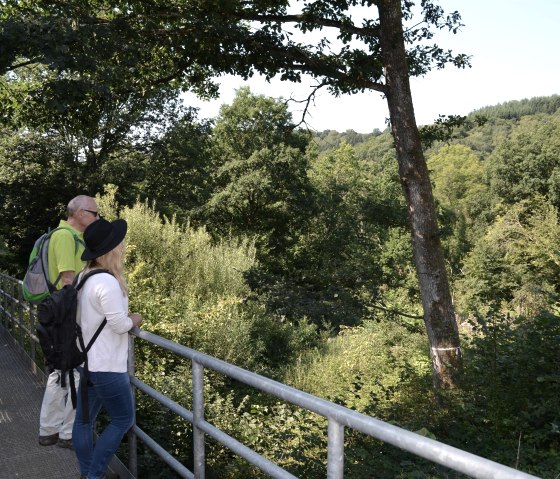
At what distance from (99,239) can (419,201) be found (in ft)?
21.7

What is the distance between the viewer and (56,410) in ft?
13.9

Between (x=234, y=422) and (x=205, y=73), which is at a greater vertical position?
(x=205, y=73)

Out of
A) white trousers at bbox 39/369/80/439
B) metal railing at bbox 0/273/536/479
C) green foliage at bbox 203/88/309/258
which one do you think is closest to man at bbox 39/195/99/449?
white trousers at bbox 39/369/80/439

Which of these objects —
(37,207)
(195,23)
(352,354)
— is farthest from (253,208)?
(195,23)

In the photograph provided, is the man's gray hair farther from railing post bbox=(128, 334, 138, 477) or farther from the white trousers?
the white trousers

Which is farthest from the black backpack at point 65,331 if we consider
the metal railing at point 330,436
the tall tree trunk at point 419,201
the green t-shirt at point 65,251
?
the tall tree trunk at point 419,201

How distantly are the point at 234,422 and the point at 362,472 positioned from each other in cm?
284

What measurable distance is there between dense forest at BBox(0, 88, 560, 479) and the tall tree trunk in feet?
1.27

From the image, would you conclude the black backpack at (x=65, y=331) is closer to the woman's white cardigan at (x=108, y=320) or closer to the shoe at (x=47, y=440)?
the woman's white cardigan at (x=108, y=320)

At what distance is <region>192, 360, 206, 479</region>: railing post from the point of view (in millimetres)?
2916

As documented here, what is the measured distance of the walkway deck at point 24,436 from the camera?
4.01 m

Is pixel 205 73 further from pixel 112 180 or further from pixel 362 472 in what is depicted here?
pixel 112 180

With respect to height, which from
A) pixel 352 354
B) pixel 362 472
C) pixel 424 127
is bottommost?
pixel 352 354

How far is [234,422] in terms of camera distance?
7.60 meters
